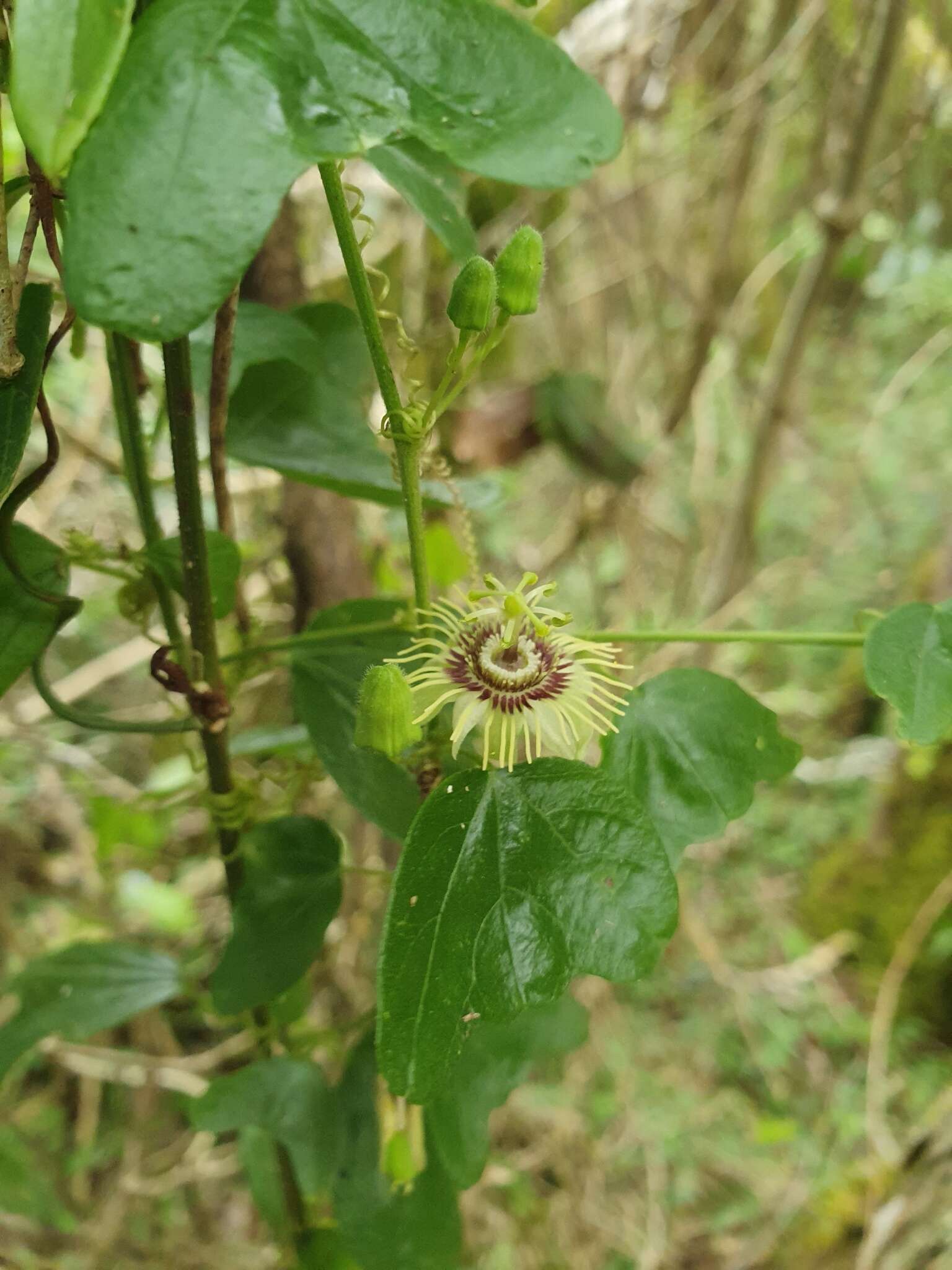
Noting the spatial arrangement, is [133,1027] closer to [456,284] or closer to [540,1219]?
[540,1219]

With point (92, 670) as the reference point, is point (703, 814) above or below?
below

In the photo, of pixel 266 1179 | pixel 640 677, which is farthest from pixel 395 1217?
pixel 640 677

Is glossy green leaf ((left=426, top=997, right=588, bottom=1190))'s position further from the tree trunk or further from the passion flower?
the tree trunk

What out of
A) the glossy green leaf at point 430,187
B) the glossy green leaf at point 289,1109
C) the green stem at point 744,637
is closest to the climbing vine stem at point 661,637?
the green stem at point 744,637

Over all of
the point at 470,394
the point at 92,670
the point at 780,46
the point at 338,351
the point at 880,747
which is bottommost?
the point at 880,747

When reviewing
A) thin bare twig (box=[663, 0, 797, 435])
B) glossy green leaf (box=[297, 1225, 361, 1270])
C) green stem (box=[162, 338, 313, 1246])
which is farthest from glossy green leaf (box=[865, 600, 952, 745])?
thin bare twig (box=[663, 0, 797, 435])

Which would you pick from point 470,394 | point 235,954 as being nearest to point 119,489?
point 470,394
